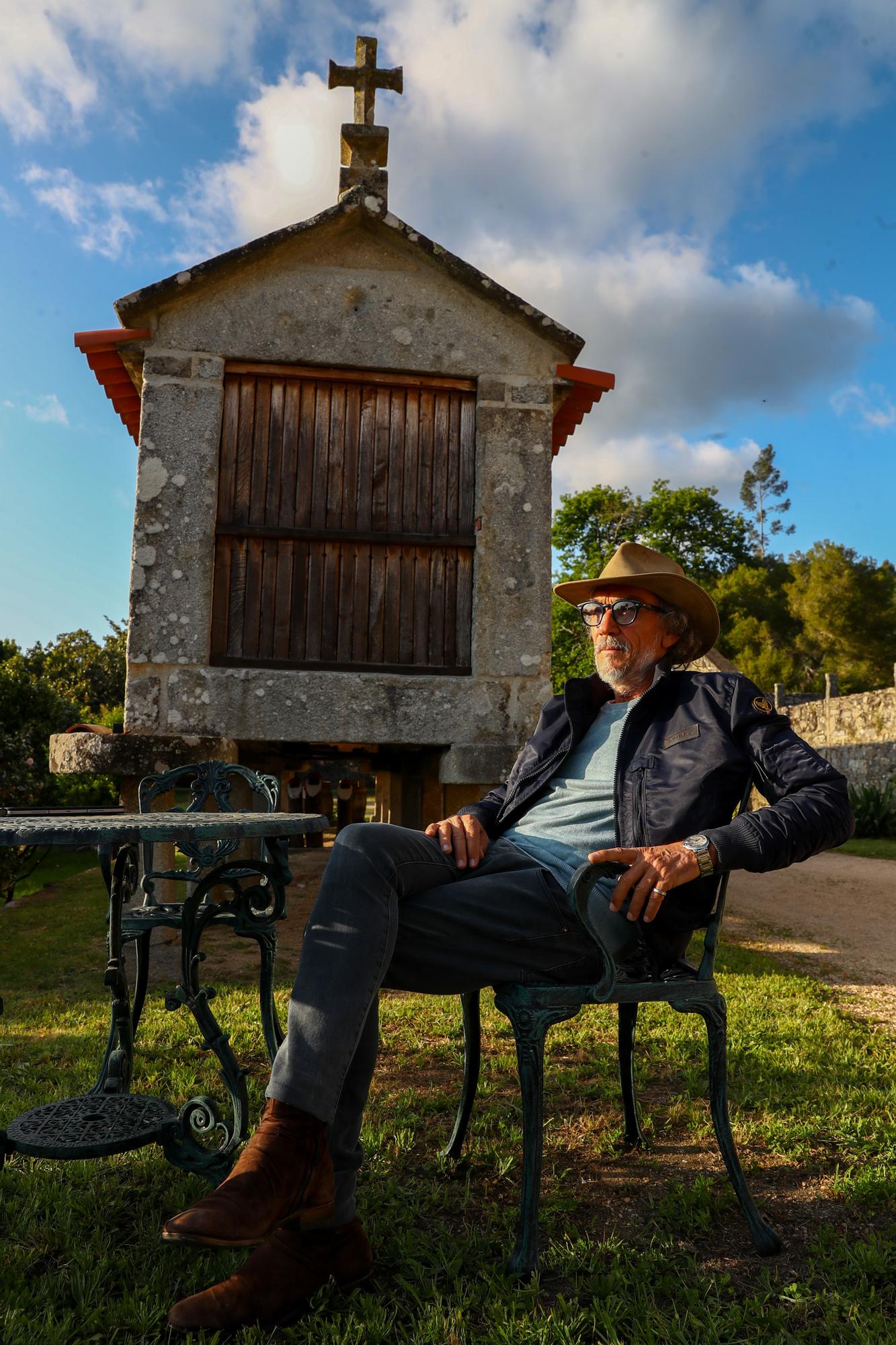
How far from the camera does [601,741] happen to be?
2838 millimetres

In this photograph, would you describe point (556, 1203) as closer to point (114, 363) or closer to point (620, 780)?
point (620, 780)

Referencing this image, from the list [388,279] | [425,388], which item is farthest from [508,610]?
[388,279]

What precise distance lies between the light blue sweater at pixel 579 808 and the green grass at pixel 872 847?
9911 millimetres

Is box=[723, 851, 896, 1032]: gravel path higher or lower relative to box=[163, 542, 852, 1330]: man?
lower

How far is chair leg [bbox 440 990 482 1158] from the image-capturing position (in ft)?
8.69

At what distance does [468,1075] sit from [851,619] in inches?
1420

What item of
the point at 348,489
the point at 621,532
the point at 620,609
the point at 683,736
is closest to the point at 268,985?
the point at 683,736

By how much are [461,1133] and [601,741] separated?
3.99ft

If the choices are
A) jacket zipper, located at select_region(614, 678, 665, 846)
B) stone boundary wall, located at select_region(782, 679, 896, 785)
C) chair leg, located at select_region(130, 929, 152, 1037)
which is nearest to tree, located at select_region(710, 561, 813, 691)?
stone boundary wall, located at select_region(782, 679, 896, 785)

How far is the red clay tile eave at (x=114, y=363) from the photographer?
18.6 feet

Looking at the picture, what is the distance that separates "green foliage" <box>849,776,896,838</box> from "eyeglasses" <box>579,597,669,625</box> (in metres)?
12.9

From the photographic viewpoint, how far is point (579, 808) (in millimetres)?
2699

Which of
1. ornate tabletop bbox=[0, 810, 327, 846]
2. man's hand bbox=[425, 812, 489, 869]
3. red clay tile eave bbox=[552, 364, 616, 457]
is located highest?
red clay tile eave bbox=[552, 364, 616, 457]

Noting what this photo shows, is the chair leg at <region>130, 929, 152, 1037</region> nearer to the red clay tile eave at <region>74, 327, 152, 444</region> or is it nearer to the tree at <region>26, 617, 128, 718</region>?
the red clay tile eave at <region>74, 327, 152, 444</region>
